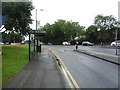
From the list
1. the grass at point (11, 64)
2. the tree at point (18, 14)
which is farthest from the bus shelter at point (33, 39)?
the tree at point (18, 14)

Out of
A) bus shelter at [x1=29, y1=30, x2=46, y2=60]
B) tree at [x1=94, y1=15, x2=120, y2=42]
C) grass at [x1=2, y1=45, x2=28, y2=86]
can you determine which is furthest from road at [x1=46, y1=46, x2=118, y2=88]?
tree at [x1=94, y1=15, x2=120, y2=42]

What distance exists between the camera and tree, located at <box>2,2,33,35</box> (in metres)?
25.8

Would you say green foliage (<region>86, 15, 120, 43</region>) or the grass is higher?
green foliage (<region>86, 15, 120, 43</region>)

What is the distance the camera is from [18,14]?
90.7 feet

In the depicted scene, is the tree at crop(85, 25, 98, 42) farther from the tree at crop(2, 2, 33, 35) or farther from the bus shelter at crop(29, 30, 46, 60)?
the bus shelter at crop(29, 30, 46, 60)

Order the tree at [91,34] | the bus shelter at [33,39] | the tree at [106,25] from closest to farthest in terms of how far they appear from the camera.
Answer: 1. the bus shelter at [33,39]
2. the tree at [106,25]
3. the tree at [91,34]

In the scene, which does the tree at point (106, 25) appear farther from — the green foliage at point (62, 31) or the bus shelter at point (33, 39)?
the bus shelter at point (33, 39)

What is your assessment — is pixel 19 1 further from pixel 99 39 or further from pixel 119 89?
pixel 99 39

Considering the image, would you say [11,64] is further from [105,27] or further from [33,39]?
[105,27]

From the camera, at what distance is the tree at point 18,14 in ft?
84.6

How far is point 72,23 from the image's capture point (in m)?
92.5

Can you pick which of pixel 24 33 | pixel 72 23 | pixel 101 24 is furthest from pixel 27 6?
pixel 72 23

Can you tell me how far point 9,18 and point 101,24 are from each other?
45306 millimetres

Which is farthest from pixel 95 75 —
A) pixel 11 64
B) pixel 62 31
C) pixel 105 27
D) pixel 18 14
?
pixel 62 31
